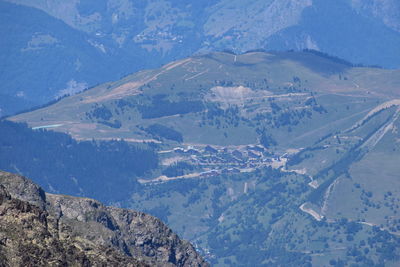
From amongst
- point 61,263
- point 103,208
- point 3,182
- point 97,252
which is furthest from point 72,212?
point 61,263

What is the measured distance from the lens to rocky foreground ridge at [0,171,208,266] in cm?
3947

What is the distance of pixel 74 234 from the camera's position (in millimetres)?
45188

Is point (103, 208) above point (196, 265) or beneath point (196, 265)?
above

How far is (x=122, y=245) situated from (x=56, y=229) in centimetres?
1707

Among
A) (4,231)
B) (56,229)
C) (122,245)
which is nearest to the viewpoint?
(4,231)

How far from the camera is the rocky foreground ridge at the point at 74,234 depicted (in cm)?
3947

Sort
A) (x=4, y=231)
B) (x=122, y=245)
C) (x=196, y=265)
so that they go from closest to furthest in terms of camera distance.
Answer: (x=4, y=231), (x=122, y=245), (x=196, y=265)

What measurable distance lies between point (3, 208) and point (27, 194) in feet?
52.9

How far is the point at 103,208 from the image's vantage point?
6031 cm

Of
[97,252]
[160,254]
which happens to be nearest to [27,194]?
[160,254]

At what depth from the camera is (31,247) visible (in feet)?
130

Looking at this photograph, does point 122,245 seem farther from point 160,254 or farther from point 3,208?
point 3,208

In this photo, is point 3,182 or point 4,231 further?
point 3,182

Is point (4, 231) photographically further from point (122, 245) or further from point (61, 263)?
point (122, 245)
